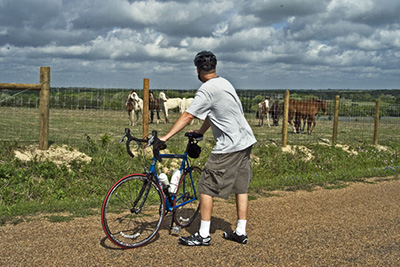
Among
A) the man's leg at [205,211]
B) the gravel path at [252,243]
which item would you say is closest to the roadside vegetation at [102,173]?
the gravel path at [252,243]

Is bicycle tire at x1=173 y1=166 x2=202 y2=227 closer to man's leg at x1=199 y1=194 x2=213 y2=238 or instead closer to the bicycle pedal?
the bicycle pedal

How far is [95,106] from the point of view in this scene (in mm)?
11398

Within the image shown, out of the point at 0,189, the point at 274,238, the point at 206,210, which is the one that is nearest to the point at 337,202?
the point at 274,238

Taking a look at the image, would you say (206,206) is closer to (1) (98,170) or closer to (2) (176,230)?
(2) (176,230)

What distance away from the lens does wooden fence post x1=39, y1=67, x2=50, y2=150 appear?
9.70 meters

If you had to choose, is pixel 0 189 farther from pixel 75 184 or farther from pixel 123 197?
pixel 123 197

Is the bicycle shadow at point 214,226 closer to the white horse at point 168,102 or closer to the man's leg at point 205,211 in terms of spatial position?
the man's leg at point 205,211

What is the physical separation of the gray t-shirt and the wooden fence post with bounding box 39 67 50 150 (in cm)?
559

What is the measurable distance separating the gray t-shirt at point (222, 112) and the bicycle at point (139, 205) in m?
0.49

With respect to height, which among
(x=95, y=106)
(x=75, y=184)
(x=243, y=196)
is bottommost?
(x=75, y=184)

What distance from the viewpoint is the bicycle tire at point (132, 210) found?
201 inches

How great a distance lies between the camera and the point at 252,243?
5.46 metres

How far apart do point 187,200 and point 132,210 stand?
0.95m

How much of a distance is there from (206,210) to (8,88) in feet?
20.4
